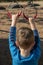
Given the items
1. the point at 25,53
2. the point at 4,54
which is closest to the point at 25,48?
the point at 25,53

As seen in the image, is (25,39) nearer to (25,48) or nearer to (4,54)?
(25,48)

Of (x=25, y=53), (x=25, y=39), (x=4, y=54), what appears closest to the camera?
(x=25, y=39)

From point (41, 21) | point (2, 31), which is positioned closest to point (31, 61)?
point (2, 31)

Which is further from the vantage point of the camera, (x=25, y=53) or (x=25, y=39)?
(x=25, y=53)

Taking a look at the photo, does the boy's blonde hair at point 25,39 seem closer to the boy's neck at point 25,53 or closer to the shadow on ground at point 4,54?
the boy's neck at point 25,53

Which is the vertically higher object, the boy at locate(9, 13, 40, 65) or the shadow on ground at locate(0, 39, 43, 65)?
the boy at locate(9, 13, 40, 65)

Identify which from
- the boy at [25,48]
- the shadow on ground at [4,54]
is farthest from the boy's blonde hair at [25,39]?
the shadow on ground at [4,54]

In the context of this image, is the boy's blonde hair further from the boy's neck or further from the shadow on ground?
the shadow on ground

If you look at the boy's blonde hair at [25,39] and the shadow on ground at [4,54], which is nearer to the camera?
the boy's blonde hair at [25,39]

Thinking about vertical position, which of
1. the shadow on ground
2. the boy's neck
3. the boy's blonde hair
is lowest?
the shadow on ground

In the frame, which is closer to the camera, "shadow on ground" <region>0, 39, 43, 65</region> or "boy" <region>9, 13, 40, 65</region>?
"boy" <region>9, 13, 40, 65</region>

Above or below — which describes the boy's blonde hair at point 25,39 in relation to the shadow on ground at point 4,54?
above

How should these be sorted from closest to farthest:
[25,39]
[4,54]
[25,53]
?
[25,39], [25,53], [4,54]

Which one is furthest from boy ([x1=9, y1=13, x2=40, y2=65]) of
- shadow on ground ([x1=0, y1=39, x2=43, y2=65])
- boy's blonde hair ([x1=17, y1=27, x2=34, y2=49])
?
shadow on ground ([x1=0, y1=39, x2=43, y2=65])
